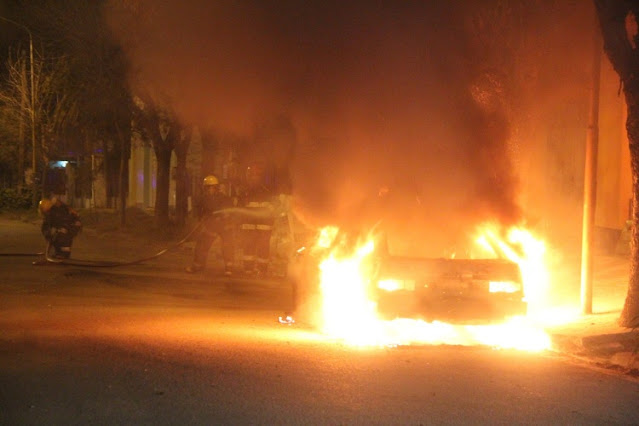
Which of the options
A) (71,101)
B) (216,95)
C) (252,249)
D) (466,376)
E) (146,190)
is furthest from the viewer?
(146,190)

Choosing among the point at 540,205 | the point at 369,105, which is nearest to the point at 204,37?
the point at 369,105

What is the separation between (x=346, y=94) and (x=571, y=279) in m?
5.44

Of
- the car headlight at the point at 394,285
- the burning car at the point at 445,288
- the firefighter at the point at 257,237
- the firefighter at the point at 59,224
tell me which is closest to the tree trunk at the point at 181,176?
the firefighter at the point at 257,237

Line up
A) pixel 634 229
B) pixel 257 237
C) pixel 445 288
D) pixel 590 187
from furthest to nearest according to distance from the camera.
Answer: pixel 257 237, pixel 590 187, pixel 634 229, pixel 445 288

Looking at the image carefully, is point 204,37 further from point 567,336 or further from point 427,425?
point 427,425

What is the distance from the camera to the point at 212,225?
13984 mm

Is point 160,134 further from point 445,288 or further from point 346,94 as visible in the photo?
point 445,288

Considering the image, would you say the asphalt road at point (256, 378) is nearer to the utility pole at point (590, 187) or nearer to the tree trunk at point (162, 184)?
the utility pole at point (590, 187)

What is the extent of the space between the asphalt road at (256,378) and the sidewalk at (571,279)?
1.99ft

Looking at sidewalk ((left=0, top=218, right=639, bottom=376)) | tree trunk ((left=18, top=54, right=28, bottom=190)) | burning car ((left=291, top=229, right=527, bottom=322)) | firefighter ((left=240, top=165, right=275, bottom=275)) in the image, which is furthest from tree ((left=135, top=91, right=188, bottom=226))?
burning car ((left=291, top=229, right=527, bottom=322))

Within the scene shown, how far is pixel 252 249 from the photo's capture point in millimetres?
14305

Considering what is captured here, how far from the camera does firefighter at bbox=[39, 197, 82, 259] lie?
45.1 ft

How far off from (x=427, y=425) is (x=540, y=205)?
501 inches

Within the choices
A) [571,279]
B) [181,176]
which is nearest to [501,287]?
[571,279]
